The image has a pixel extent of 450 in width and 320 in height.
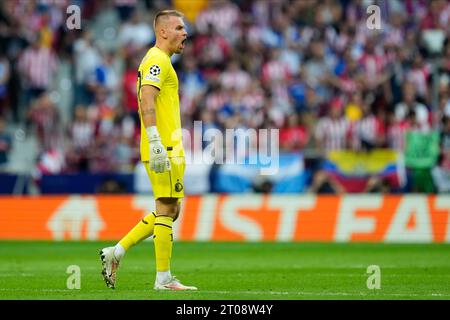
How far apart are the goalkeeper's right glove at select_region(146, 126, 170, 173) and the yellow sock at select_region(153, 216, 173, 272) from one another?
648 mm

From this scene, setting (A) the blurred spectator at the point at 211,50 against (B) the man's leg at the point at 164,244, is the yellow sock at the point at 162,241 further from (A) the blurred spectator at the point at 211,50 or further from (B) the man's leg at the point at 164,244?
(A) the blurred spectator at the point at 211,50

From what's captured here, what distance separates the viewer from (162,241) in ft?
35.7

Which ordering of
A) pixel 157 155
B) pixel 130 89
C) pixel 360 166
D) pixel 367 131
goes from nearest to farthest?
pixel 157 155
pixel 360 166
pixel 367 131
pixel 130 89

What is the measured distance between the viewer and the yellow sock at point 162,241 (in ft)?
35.6

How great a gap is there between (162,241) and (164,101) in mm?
1417

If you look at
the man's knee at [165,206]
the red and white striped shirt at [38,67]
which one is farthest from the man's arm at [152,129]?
the red and white striped shirt at [38,67]

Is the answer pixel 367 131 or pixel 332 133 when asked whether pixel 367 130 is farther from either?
pixel 332 133

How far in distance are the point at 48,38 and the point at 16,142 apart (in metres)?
3.30

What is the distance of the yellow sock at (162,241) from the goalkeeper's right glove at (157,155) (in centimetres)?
65

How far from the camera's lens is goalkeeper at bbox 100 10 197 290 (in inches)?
426

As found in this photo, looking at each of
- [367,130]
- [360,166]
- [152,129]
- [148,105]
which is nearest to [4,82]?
[367,130]

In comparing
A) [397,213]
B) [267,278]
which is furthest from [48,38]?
[267,278]

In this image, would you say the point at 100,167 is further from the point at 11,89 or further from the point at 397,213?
the point at 397,213

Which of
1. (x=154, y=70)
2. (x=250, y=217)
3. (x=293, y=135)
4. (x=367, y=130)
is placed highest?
(x=154, y=70)
